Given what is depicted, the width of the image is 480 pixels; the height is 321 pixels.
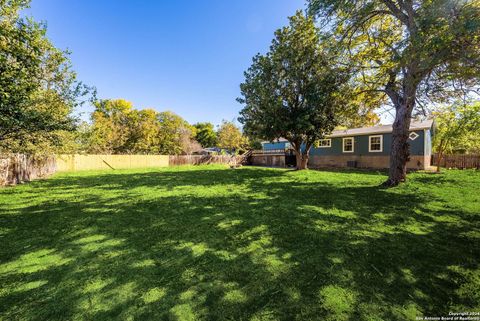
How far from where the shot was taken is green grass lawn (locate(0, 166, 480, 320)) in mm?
2498

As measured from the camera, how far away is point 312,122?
1515 centimetres

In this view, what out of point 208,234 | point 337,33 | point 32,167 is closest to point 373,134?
point 337,33

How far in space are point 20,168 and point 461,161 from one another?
2861cm

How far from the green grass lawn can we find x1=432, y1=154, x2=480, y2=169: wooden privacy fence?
14.0m

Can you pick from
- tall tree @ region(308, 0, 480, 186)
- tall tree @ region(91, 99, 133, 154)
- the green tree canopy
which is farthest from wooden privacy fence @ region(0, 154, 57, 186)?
tall tree @ region(308, 0, 480, 186)

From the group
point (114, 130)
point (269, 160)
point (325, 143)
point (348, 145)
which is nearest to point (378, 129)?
point (348, 145)

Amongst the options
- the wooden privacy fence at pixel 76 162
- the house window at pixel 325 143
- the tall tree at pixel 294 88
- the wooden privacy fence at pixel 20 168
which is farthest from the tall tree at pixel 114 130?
the house window at pixel 325 143

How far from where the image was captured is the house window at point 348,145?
64.8 feet

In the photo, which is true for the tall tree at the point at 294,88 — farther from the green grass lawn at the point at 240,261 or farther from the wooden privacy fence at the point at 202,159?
the wooden privacy fence at the point at 202,159

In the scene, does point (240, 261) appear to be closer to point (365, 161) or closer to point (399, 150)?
point (399, 150)

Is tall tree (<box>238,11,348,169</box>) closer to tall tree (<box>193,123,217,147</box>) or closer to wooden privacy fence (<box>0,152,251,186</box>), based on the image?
wooden privacy fence (<box>0,152,251,186</box>)

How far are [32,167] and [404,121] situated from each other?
19.4m

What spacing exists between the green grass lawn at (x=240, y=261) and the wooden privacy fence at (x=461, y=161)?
14.0 meters

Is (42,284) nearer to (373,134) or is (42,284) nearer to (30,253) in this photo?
(30,253)
